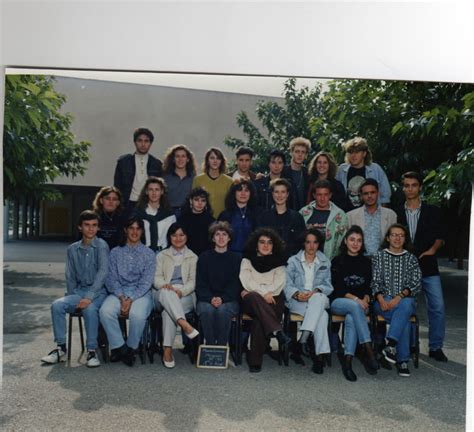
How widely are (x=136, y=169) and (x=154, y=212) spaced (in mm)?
324

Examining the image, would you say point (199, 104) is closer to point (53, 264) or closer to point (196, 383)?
point (53, 264)

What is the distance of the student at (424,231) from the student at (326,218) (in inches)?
16.5

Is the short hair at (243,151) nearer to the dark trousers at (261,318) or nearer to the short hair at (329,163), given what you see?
the short hair at (329,163)

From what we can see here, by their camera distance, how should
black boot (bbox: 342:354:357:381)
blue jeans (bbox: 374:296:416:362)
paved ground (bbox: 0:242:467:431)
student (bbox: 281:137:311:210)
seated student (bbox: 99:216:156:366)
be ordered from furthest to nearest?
1. student (bbox: 281:137:311:210)
2. seated student (bbox: 99:216:156:366)
3. blue jeans (bbox: 374:296:416:362)
4. black boot (bbox: 342:354:357:381)
5. paved ground (bbox: 0:242:467:431)

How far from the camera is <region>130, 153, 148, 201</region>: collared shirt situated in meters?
5.14

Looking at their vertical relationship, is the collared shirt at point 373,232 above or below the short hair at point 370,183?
below

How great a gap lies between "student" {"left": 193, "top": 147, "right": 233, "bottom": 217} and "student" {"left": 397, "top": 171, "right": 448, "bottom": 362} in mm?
1232

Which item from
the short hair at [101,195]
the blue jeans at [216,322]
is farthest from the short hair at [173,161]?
the blue jeans at [216,322]

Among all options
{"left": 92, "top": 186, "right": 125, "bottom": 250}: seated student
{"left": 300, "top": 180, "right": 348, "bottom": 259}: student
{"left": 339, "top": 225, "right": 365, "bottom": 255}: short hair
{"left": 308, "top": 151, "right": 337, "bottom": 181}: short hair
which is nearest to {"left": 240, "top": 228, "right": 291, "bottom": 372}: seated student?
{"left": 300, "top": 180, "right": 348, "bottom": 259}: student

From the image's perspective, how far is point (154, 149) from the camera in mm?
5105

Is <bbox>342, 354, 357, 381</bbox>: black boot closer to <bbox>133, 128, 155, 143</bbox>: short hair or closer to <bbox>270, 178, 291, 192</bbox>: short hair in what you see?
<bbox>270, 178, 291, 192</bbox>: short hair

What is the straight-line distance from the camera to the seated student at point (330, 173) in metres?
5.25

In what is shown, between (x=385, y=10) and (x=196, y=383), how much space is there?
94.3 inches

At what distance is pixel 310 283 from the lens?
517 centimetres
